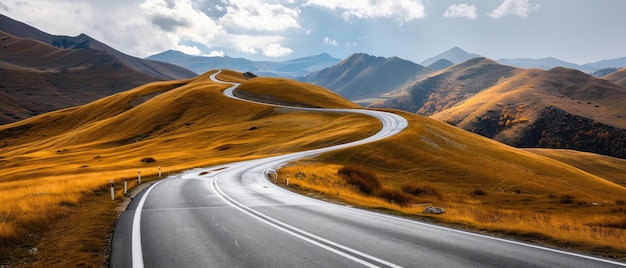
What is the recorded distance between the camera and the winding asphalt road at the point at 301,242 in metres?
7.86

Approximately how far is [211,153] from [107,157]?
21392 millimetres

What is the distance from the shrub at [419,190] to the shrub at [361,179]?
308 centimetres

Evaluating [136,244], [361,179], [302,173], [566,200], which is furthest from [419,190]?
[136,244]

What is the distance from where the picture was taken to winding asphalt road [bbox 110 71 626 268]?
310 inches

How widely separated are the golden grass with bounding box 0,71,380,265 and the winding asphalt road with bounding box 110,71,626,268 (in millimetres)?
2217

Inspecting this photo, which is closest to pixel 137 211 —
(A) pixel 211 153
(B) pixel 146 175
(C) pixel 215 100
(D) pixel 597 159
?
(B) pixel 146 175

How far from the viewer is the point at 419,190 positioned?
32031 millimetres

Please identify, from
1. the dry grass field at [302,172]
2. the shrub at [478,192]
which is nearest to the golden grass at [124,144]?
the dry grass field at [302,172]

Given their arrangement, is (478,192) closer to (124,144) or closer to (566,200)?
(566,200)

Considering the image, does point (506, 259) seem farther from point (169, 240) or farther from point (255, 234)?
point (169, 240)

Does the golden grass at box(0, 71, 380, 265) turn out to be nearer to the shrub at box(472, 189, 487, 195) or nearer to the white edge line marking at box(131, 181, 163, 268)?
the white edge line marking at box(131, 181, 163, 268)

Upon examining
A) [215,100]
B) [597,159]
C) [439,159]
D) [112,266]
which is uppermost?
[215,100]

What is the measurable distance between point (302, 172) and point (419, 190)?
1053cm

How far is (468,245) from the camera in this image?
362 inches
